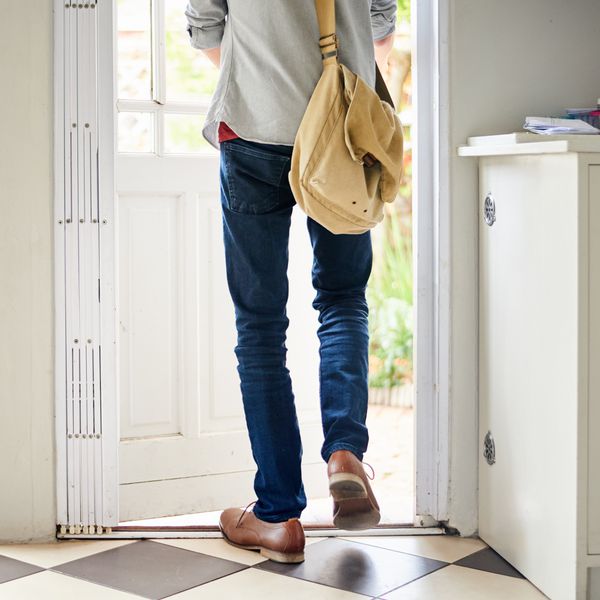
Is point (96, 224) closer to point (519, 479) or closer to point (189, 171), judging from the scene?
point (189, 171)

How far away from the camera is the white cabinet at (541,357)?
67.7 inches

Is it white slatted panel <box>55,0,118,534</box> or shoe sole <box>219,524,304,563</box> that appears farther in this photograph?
white slatted panel <box>55,0,118,534</box>

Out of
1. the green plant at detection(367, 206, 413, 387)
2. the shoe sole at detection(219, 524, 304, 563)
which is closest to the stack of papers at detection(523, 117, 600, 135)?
the shoe sole at detection(219, 524, 304, 563)

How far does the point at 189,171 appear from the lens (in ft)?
8.14

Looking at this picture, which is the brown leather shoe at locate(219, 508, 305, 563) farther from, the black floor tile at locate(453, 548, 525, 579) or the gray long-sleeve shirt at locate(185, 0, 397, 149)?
the gray long-sleeve shirt at locate(185, 0, 397, 149)

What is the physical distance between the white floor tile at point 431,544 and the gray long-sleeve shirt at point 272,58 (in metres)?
0.89

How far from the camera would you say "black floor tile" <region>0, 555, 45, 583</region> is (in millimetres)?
1946

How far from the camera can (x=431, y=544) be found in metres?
2.13

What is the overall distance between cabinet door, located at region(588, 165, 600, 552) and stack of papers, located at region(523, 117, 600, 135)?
20 cm

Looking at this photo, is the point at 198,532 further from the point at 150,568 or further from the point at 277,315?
the point at 277,315

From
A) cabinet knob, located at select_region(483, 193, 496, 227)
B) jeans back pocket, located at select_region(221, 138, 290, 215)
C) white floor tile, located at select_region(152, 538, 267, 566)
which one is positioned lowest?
white floor tile, located at select_region(152, 538, 267, 566)

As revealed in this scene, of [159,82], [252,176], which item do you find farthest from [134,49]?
[252,176]

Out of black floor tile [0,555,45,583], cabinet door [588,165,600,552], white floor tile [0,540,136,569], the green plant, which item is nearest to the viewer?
cabinet door [588,165,600,552]

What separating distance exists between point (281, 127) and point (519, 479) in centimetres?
82
